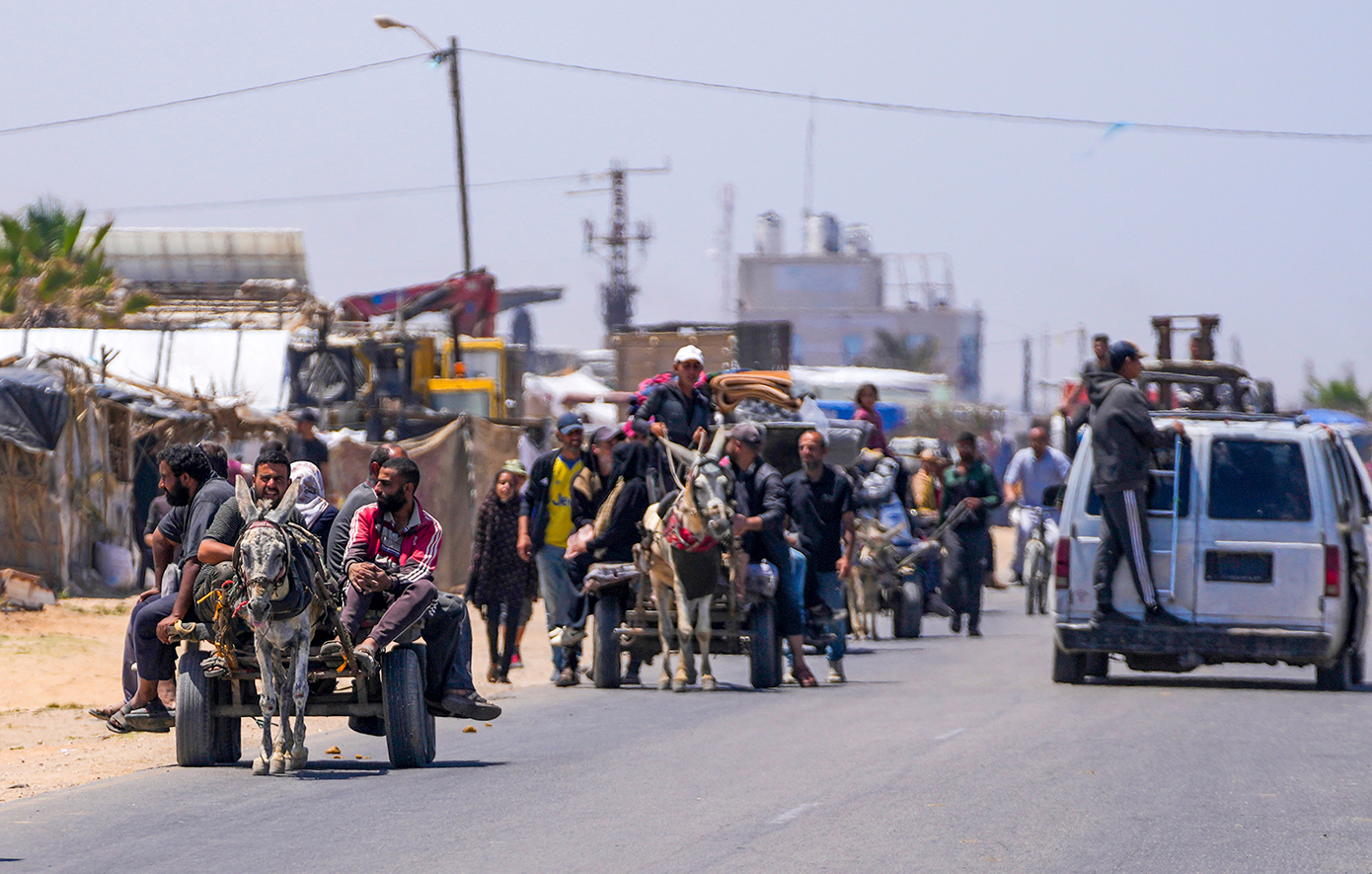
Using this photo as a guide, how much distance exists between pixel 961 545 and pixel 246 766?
11643 mm

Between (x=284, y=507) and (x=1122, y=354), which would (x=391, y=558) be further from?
(x=1122, y=354)

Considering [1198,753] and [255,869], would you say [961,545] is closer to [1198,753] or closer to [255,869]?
[1198,753]

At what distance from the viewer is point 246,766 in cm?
1021

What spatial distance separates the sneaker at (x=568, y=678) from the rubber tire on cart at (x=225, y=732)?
204 inches

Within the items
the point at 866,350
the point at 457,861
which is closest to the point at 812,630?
the point at 457,861

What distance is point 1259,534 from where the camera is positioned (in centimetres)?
1402

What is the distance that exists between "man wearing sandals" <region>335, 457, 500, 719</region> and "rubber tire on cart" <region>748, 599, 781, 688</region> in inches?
→ 172

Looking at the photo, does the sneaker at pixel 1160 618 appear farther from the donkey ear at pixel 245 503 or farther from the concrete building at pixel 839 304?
the concrete building at pixel 839 304

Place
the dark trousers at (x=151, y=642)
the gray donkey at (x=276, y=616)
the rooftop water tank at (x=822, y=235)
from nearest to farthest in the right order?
the gray donkey at (x=276, y=616)
the dark trousers at (x=151, y=642)
the rooftop water tank at (x=822, y=235)

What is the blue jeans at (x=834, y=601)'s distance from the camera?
50.3ft

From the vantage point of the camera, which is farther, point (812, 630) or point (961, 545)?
point (961, 545)

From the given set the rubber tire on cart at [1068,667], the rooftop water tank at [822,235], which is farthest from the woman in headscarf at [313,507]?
the rooftop water tank at [822,235]

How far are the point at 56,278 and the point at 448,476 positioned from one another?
44.7ft

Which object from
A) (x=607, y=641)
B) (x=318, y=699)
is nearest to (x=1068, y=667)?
(x=607, y=641)
